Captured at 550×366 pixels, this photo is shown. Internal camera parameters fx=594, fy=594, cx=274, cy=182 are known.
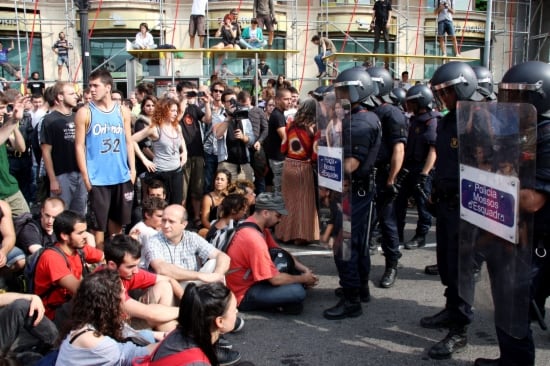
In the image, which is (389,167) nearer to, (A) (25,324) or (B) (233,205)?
(B) (233,205)

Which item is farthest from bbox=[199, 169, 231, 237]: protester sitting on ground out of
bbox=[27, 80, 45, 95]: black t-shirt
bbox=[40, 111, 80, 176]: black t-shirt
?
bbox=[27, 80, 45, 95]: black t-shirt

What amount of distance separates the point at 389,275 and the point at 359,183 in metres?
1.26

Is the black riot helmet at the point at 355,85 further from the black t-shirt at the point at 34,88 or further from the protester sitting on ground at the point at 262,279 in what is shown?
the black t-shirt at the point at 34,88

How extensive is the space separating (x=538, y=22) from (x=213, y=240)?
23.2 meters

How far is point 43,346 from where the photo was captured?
3822 mm

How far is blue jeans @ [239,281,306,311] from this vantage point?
4.58m

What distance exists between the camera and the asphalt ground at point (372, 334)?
3811 millimetres

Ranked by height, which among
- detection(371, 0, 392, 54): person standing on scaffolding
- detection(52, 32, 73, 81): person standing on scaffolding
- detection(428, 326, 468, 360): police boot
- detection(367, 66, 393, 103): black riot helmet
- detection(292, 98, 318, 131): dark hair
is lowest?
detection(428, 326, 468, 360): police boot

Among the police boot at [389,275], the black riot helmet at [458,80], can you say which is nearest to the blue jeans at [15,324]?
the police boot at [389,275]

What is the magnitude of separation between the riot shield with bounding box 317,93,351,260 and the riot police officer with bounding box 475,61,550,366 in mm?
1242

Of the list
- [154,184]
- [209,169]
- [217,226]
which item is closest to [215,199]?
[154,184]

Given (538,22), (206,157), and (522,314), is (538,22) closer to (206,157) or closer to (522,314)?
(206,157)

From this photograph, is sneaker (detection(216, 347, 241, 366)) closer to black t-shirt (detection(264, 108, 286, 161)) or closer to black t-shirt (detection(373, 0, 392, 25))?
black t-shirt (detection(264, 108, 286, 161))

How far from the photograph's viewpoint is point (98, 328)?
3.09m
